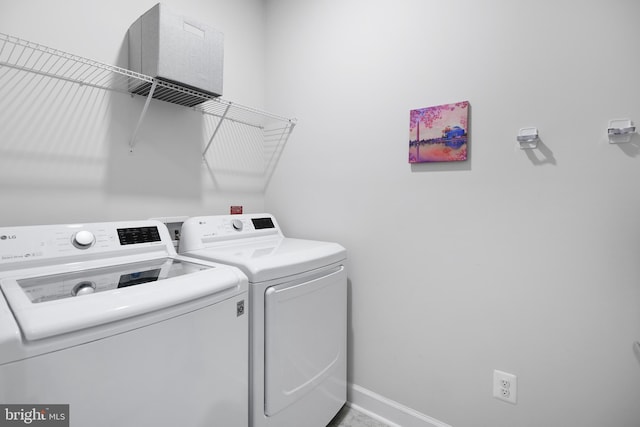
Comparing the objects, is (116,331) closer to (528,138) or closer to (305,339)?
(305,339)

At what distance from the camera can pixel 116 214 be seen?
5.06 ft

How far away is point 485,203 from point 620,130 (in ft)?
1.66

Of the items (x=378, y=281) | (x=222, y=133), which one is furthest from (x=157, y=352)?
(x=222, y=133)

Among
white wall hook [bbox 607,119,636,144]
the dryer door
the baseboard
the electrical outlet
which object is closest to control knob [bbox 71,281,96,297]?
the dryer door

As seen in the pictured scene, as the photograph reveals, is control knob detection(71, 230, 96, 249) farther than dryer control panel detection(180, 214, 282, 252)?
No

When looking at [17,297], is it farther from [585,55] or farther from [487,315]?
[585,55]

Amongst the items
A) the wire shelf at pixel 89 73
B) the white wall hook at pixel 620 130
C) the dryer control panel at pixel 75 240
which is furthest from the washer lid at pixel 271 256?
the white wall hook at pixel 620 130

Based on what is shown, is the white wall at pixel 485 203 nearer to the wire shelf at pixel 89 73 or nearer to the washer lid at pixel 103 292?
the wire shelf at pixel 89 73

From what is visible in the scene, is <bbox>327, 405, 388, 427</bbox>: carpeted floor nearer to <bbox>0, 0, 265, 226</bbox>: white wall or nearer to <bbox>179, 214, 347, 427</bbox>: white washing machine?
<bbox>179, 214, 347, 427</bbox>: white washing machine

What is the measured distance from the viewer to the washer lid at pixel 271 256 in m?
1.24

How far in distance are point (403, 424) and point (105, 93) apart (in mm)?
2220

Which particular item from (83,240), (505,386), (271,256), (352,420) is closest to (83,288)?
(83,240)

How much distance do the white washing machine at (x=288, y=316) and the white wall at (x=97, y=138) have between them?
1.06ft

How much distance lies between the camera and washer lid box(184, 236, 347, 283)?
1.24 meters
